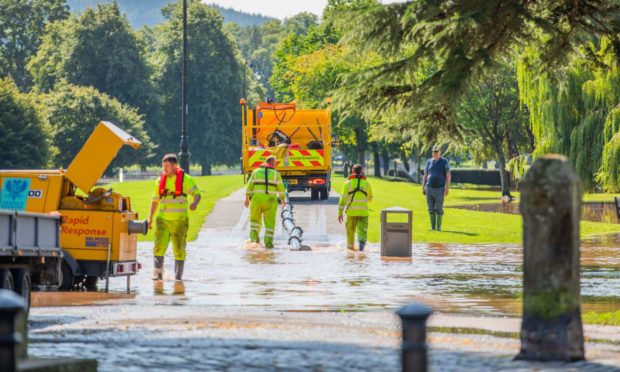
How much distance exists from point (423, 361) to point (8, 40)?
123 metres

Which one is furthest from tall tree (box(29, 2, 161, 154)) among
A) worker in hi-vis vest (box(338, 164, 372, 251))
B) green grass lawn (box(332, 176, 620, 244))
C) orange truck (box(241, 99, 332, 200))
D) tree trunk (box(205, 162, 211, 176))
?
worker in hi-vis vest (box(338, 164, 372, 251))

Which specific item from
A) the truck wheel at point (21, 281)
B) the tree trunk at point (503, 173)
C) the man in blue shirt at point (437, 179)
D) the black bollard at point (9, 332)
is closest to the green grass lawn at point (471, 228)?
the man in blue shirt at point (437, 179)

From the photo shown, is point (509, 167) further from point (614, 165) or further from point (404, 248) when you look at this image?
point (404, 248)

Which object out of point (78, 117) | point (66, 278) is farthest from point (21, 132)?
point (66, 278)

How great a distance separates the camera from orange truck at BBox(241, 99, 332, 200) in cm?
4309

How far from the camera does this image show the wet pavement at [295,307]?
10609mm

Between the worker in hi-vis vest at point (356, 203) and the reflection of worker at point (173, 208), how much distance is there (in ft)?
19.9

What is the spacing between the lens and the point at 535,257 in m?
10.1

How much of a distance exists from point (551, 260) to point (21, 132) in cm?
7636

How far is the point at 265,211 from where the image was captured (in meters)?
25.2

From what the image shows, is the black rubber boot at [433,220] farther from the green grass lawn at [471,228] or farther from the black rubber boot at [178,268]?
the black rubber boot at [178,268]

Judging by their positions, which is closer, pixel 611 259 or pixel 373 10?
pixel 373 10

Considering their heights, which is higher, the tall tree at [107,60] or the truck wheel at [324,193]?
the tall tree at [107,60]

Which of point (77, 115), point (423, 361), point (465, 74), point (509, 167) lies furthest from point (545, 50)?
point (77, 115)
